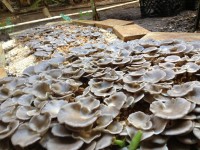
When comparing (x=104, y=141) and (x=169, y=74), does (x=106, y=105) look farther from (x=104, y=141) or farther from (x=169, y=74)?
(x=169, y=74)

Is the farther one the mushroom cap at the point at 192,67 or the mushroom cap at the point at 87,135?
the mushroom cap at the point at 192,67

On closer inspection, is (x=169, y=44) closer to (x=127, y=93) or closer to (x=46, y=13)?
Result: (x=127, y=93)

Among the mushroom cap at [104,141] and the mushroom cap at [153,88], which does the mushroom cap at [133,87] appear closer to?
the mushroom cap at [153,88]

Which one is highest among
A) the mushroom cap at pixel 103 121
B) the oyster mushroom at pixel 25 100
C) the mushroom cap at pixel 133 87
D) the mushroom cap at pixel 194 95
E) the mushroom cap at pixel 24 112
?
the oyster mushroom at pixel 25 100

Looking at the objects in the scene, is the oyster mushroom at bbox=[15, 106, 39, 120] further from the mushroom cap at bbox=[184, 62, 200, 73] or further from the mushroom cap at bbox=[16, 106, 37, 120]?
the mushroom cap at bbox=[184, 62, 200, 73]

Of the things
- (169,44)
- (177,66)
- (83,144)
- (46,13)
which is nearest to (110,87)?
(83,144)

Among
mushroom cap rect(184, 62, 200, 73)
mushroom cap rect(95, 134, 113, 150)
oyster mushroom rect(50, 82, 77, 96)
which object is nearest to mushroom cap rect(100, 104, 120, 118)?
mushroom cap rect(95, 134, 113, 150)

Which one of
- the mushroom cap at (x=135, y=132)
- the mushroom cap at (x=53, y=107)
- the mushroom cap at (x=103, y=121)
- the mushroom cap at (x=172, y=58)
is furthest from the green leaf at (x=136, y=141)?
the mushroom cap at (x=172, y=58)
